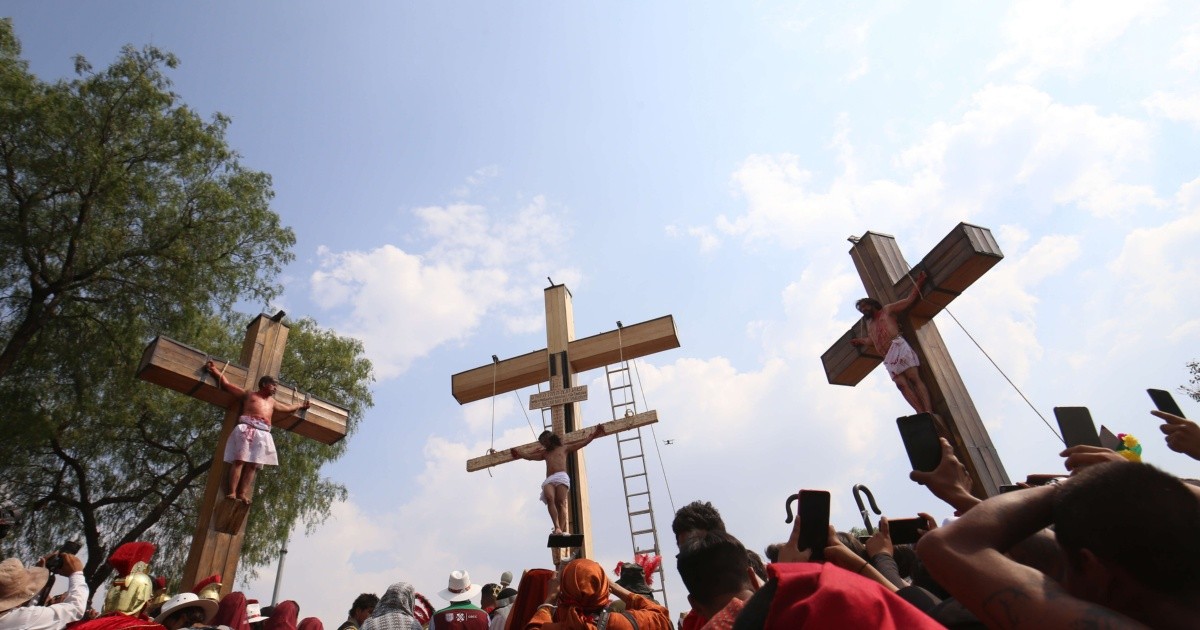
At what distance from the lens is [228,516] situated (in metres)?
5.74

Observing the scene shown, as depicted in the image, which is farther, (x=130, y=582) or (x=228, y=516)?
(x=228, y=516)

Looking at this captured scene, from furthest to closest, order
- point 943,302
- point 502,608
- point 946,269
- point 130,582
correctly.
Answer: point 943,302 < point 946,269 < point 502,608 < point 130,582

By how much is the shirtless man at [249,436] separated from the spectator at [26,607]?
2353mm

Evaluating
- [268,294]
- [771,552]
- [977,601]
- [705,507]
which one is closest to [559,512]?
[771,552]

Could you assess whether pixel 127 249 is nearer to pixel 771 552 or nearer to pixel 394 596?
pixel 394 596

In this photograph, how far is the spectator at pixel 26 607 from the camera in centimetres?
323

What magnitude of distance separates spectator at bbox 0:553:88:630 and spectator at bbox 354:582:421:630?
146cm

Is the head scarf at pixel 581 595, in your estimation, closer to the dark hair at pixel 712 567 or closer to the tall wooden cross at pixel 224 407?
the dark hair at pixel 712 567

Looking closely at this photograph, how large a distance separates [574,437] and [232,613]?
3853 millimetres

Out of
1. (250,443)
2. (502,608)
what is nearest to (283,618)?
(502,608)

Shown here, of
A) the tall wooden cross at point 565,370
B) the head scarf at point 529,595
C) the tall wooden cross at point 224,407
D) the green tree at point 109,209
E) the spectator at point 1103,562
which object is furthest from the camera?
the green tree at point 109,209

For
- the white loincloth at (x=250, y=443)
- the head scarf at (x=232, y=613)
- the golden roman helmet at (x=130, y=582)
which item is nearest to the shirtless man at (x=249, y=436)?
the white loincloth at (x=250, y=443)

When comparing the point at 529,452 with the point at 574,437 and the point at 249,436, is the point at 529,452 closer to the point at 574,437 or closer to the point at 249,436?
the point at 574,437

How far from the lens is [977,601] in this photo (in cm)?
124
